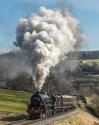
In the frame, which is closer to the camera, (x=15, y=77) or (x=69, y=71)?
(x=15, y=77)

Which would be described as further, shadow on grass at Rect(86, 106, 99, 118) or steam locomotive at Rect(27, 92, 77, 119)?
shadow on grass at Rect(86, 106, 99, 118)

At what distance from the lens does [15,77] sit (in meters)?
133

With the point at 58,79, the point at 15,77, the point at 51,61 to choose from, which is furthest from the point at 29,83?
the point at 51,61

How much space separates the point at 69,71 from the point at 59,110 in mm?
98809

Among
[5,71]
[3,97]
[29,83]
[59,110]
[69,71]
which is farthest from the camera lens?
[69,71]

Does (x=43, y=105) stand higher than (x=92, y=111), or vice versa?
(x=43, y=105)

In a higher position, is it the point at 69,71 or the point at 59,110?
the point at 69,71

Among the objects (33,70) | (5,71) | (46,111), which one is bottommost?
(46,111)

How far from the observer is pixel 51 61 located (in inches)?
2263

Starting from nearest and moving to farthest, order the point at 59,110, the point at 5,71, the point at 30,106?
1. the point at 30,106
2. the point at 59,110
3. the point at 5,71

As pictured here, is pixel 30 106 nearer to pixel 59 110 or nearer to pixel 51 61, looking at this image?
pixel 51 61

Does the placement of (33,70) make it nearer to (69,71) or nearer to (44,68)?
(44,68)

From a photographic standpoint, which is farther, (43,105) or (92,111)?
(92,111)

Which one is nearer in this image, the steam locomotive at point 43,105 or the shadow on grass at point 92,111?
the steam locomotive at point 43,105
